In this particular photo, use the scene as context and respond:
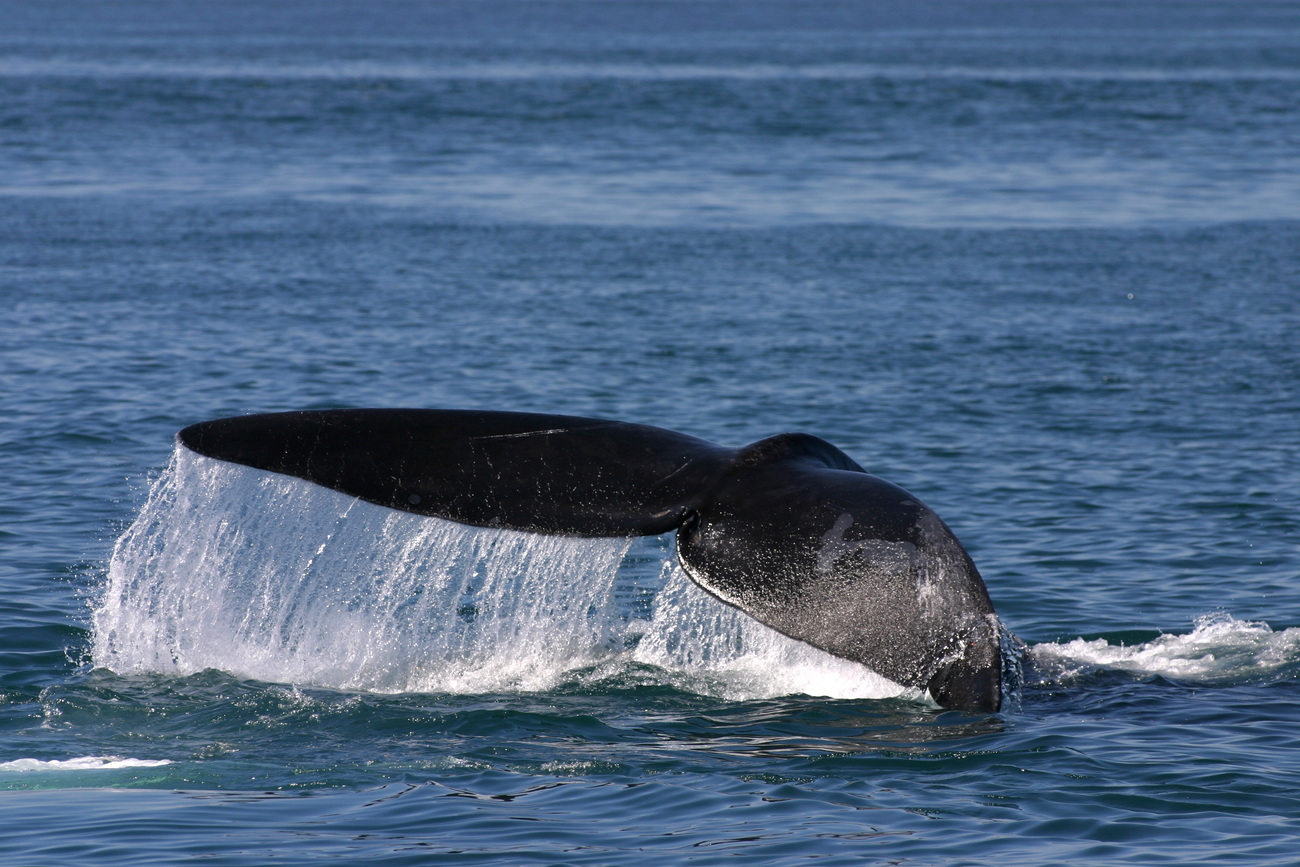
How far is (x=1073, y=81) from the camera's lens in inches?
2196

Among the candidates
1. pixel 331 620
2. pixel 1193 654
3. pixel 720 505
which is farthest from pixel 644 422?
pixel 720 505

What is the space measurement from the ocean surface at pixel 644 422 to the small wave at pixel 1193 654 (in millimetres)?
40

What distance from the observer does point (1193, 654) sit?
27.2 ft

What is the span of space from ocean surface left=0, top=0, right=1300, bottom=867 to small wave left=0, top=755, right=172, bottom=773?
30 millimetres

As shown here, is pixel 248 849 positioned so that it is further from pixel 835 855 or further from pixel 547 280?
pixel 547 280

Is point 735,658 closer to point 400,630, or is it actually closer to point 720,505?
point 400,630

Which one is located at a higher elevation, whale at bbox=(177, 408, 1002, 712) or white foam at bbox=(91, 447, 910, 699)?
whale at bbox=(177, 408, 1002, 712)

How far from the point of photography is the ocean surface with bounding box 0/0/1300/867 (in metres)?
6.31

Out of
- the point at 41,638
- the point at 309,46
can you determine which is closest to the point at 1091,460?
the point at 41,638

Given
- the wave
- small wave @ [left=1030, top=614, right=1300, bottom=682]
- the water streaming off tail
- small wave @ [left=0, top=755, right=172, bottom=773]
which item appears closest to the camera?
small wave @ [left=0, top=755, right=172, bottom=773]

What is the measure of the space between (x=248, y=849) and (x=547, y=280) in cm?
1627

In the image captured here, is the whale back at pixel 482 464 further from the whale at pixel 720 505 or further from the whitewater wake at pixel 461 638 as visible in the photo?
the whitewater wake at pixel 461 638

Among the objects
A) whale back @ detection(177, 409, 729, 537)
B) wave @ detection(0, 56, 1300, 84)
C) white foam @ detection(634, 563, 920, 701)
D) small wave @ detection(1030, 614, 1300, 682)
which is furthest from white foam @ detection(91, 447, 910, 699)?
wave @ detection(0, 56, 1300, 84)

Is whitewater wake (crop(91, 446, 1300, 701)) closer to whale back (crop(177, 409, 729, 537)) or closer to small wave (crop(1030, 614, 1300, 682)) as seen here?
small wave (crop(1030, 614, 1300, 682))
